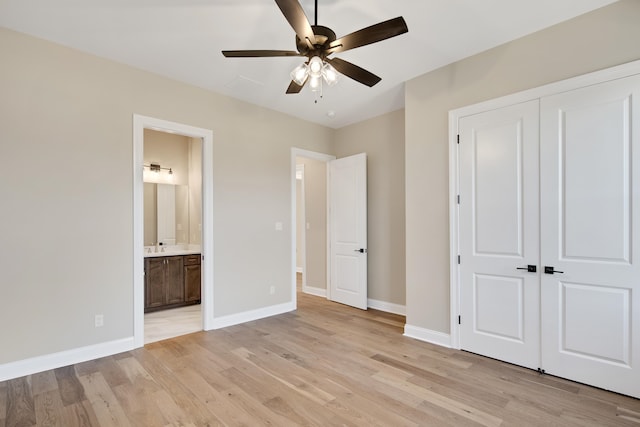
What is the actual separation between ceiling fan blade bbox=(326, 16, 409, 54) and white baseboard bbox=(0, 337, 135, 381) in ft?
11.4

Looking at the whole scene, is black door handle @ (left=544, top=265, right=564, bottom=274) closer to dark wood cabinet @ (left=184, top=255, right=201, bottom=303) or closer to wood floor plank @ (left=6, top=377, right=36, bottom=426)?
wood floor plank @ (left=6, top=377, right=36, bottom=426)

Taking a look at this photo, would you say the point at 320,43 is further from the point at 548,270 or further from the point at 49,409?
the point at 49,409

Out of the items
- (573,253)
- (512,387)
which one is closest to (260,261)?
(512,387)

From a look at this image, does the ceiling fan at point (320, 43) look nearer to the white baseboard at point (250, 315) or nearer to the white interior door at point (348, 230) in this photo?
the white interior door at point (348, 230)

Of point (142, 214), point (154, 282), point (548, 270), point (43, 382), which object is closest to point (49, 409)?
point (43, 382)

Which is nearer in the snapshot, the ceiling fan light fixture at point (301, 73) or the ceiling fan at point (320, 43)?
the ceiling fan at point (320, 43)

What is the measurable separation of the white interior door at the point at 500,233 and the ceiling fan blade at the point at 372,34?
171cm

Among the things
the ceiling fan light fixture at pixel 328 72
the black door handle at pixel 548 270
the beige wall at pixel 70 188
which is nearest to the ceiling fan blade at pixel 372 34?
the ceiling fan light fixture at pixel 328 72

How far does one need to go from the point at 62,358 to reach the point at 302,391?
2.32 m

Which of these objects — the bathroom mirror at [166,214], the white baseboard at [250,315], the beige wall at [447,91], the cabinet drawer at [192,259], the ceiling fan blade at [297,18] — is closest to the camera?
the ceiling fan blade at [297,18]

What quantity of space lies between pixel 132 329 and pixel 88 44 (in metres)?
2.89

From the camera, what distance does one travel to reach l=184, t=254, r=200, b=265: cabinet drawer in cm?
504

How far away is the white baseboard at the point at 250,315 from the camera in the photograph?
13.2 ft

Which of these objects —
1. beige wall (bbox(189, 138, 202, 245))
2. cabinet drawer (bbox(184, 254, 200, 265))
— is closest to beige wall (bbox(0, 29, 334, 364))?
cabinet drawer (bbox(184, 254, 200, 265))
